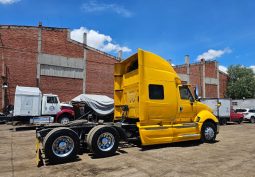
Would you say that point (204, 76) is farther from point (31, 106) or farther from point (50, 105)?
point (31, 106)

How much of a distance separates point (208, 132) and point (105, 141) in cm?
529

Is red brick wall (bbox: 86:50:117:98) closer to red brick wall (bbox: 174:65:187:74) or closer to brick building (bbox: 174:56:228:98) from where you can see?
brick building (bbox: 174:56:228:98)

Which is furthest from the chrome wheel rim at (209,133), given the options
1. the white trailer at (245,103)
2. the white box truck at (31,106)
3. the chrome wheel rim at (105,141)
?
the white trailer at (245,103)

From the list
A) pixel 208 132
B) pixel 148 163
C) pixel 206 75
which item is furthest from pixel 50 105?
pixel 206 75

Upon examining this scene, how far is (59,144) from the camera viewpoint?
8.01 m

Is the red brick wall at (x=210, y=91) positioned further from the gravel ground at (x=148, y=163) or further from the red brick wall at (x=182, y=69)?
the gravel ground at (x=148, y=163)

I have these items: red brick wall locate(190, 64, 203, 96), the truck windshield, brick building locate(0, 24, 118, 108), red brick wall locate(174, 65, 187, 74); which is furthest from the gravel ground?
red brick wall locate(190, 64, 203, 96)

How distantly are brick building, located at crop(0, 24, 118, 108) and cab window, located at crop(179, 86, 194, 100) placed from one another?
20.4 m

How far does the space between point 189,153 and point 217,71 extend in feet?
133

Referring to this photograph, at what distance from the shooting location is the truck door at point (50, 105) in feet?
63.4

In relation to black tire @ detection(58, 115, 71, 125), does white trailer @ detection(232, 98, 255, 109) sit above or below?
above

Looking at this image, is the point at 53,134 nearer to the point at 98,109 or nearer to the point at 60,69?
the point at 98,109

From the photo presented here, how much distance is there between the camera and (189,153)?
9.27 metres

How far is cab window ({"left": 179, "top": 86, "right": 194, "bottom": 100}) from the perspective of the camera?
11.0 m
